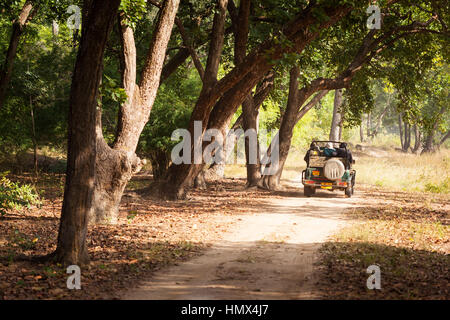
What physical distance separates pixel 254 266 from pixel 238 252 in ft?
3.90

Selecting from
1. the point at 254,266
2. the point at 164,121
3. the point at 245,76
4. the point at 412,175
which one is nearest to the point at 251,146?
the point at 164,121

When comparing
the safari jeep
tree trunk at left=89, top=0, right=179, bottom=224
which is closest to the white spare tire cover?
the safari jeep

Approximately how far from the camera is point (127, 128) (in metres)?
12.2

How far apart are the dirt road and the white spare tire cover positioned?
5125mm

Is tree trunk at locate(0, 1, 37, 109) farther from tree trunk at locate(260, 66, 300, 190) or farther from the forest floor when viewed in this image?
tree trunk at locate(260, 66, 300, 190)

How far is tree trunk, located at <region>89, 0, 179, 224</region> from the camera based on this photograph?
456 inches

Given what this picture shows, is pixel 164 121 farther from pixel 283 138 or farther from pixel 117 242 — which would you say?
pixel 117 242

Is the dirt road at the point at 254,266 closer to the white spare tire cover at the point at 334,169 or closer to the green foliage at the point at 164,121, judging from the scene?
the white spare tire cover at the point at 334,169

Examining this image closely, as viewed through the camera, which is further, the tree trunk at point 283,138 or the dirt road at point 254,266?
the tree trunk at point 283,138

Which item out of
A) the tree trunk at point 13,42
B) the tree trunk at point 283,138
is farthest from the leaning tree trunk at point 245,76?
the tree trunk at point 13,42

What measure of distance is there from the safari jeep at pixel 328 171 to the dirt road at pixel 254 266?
5.19 metres

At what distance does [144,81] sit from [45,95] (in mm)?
9538

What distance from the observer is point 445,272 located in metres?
7.46

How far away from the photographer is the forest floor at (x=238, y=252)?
21.7 ft
